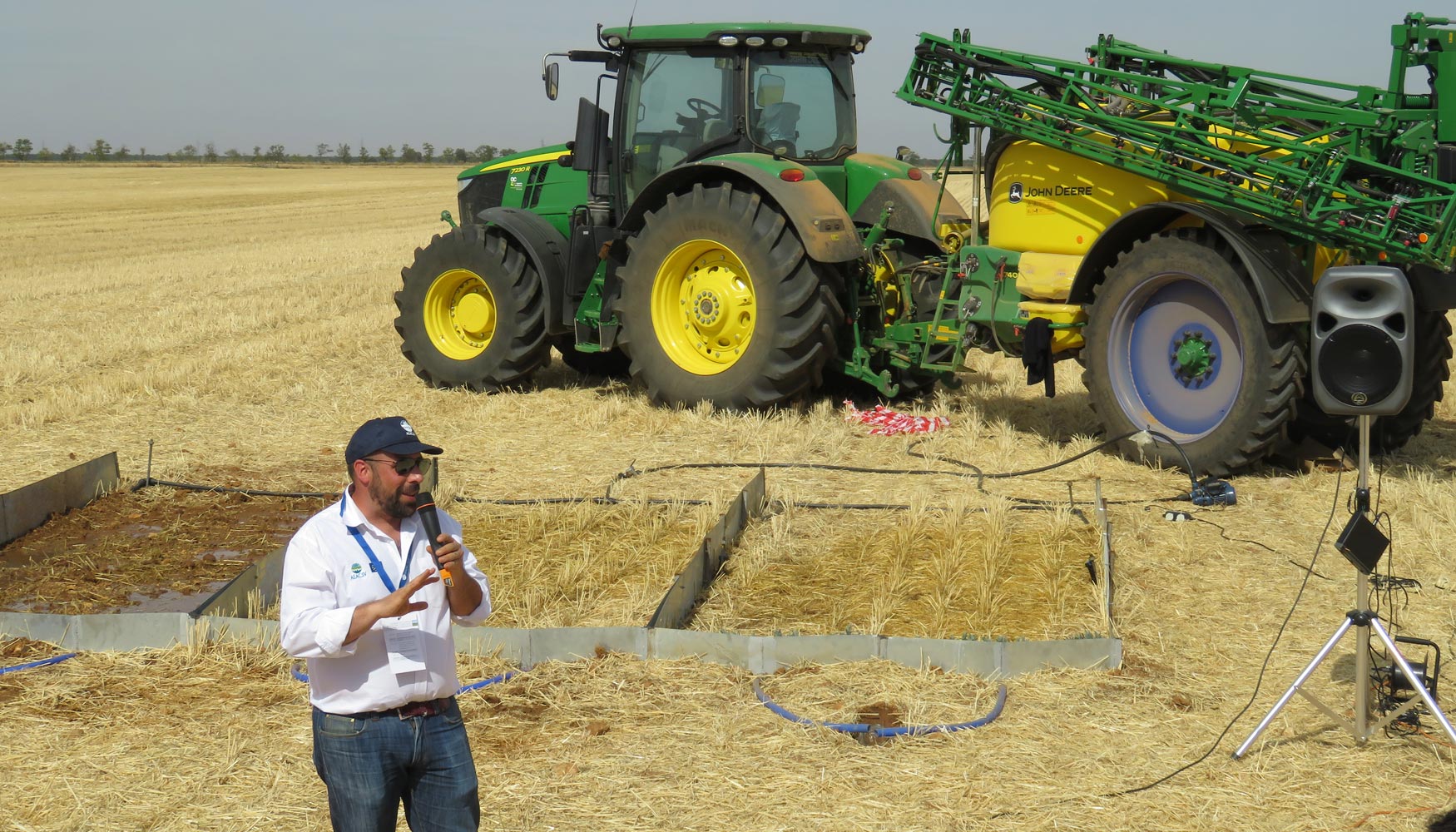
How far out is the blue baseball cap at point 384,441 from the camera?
311 centimetres

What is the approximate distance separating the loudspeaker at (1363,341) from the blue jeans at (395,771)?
3005 mm

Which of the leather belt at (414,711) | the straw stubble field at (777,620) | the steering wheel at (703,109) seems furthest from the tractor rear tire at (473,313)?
the leather belt at (414,711)

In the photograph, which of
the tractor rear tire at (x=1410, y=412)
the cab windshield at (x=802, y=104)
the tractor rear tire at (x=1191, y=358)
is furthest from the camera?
the cab windshield at (x=802, y=104)

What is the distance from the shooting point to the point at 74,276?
18.5 meters

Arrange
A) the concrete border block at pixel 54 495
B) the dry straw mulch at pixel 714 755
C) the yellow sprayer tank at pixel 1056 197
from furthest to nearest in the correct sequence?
the yellow sprayer tank at pixel 1056 197
the concrete border block at pixel 54 495
the dry straw mulch at pixel 714 755

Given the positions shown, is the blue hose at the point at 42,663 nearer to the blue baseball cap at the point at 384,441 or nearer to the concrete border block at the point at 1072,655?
the blue baseball cap at the point at 384,441

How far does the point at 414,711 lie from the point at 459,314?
751 cm

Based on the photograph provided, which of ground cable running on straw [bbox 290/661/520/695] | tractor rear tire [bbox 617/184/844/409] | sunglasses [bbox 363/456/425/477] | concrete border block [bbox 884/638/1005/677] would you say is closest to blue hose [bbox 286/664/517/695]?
ground cable running on straw [bbox 290/661/520/695]

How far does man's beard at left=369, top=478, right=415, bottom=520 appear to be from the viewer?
3.12 m

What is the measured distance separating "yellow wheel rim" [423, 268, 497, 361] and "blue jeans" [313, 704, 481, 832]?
724 centimetres

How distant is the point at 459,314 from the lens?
10375 mm

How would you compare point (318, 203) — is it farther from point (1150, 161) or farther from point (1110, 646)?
point (1110, 646)

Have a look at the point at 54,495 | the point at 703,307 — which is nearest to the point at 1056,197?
the point at 703,307

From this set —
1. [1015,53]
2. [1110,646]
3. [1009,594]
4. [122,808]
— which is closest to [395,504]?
[122,808]
